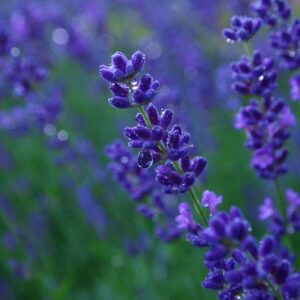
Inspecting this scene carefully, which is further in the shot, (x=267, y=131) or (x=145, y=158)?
(x=267, y=131)

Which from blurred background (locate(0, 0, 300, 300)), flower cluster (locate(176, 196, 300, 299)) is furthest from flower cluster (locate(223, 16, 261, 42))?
blurred background (locate(0, 0, 300, 300))

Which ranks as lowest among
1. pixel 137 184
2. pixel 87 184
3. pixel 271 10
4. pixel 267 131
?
pixel 267 131

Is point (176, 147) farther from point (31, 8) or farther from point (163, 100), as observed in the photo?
point (31, 8)

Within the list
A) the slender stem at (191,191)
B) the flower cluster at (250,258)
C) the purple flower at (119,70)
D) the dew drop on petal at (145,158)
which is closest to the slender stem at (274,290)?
the flower cluster at (250,258)

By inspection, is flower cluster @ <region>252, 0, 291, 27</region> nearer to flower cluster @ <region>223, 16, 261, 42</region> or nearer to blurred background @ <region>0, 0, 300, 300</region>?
flower cluster @ <region>223, 16, 261, 42</region>

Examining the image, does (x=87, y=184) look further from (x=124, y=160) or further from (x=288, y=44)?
(x=288, y=44)

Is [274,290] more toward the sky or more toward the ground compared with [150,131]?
more toward the ground

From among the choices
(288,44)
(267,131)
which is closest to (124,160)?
(267,131)
